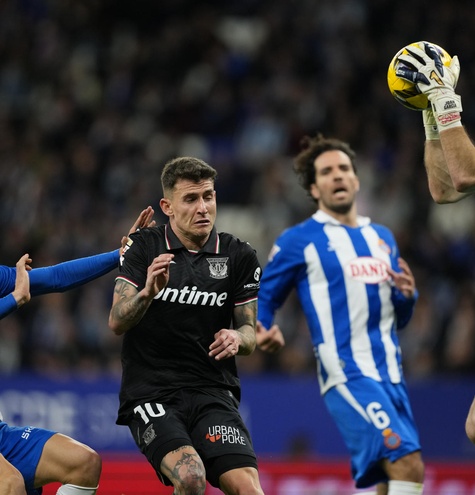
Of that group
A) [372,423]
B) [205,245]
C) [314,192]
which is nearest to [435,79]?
[205,245]

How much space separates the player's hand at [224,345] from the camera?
5.09m

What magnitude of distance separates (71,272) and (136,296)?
3.15 feet

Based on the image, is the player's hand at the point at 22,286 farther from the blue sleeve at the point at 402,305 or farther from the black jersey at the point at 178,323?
the blue sleeve at the point at 402,305

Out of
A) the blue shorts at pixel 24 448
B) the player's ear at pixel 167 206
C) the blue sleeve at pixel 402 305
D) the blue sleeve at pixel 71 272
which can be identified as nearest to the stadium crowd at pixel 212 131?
the blue sleeve at pixel 402 305

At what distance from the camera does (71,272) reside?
6047mm

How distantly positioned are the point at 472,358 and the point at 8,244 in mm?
5398

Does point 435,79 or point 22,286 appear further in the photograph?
point 22,286

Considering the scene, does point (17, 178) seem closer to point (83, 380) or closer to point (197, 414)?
point (83, 380)

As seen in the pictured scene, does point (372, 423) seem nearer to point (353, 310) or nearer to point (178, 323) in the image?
point (353, 310)

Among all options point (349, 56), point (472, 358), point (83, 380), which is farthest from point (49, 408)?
point (349, 56)

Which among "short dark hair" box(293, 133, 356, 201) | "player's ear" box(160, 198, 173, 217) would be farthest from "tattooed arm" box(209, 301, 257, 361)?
"short dark hair" box(293, 133, 356, 201)

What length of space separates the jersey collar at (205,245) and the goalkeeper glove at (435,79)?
131 centimetres

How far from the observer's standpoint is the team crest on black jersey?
18.3 feet

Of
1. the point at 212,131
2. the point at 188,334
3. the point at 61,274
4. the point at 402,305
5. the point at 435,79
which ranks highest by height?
the point at 212,131
